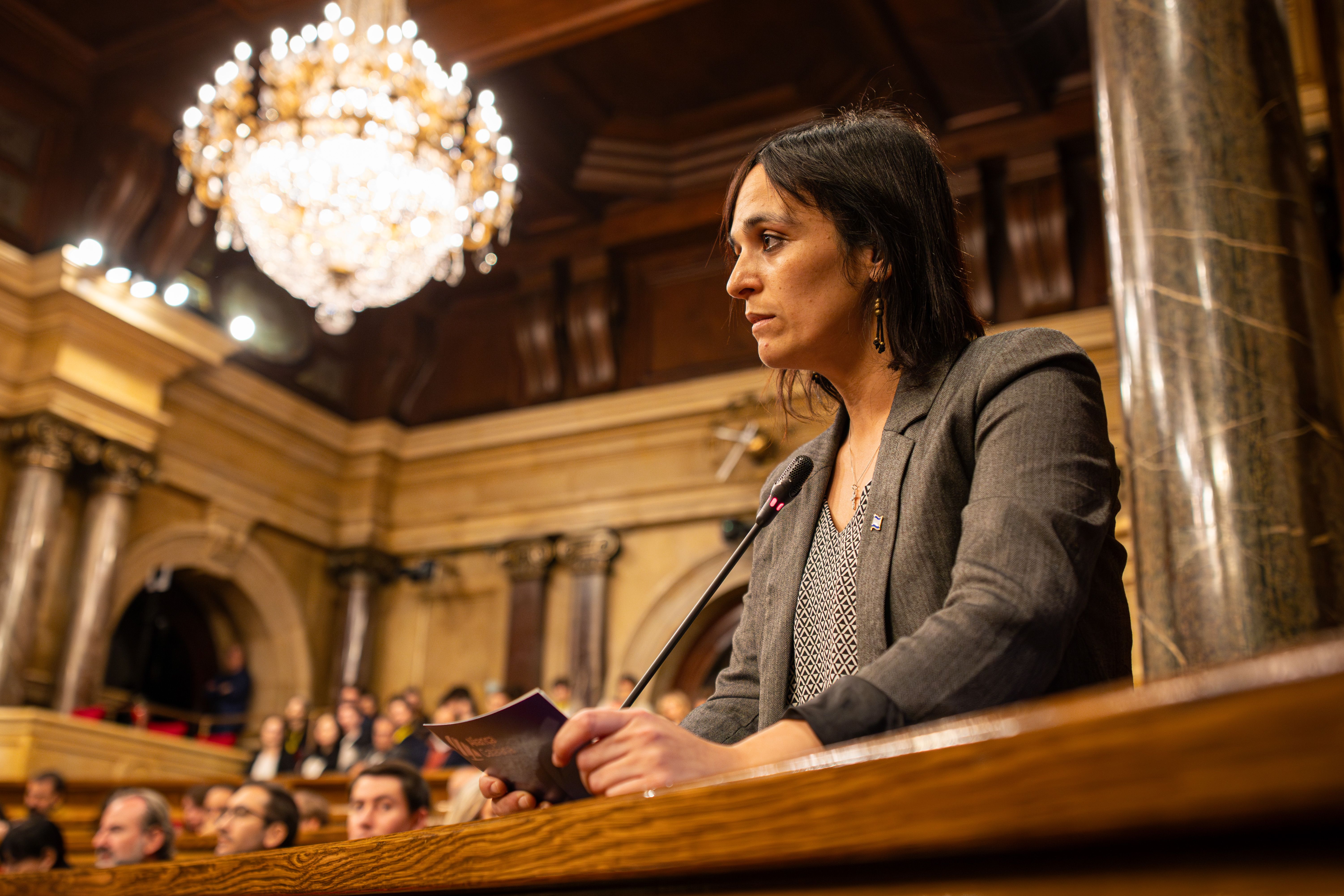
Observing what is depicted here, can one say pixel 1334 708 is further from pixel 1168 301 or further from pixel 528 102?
pixel 528 102

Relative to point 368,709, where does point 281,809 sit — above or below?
below

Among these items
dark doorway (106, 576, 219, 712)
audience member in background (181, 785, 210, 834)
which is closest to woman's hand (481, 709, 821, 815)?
audience member in background (181, 785, 210, 834)

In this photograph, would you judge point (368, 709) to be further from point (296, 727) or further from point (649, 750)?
point (649, 750)

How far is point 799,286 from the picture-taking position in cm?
153

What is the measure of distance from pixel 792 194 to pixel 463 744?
2.62ft

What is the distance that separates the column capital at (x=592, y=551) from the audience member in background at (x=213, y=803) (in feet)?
12.7

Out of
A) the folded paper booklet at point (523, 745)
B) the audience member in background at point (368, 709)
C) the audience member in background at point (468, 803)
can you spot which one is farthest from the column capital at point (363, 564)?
the folded paper booklet at point (523, 745)

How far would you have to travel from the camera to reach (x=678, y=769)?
966mm

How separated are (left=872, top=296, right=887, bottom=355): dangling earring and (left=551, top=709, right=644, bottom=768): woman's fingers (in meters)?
0.68

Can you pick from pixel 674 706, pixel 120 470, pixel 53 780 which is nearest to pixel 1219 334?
pixel 674 706

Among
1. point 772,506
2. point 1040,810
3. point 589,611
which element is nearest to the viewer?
point 1040,810

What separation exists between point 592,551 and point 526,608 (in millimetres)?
715

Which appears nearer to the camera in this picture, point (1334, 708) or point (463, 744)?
point (1334, 708)

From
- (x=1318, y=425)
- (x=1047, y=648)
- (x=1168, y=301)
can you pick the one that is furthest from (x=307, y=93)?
(x=1047, y=648)
